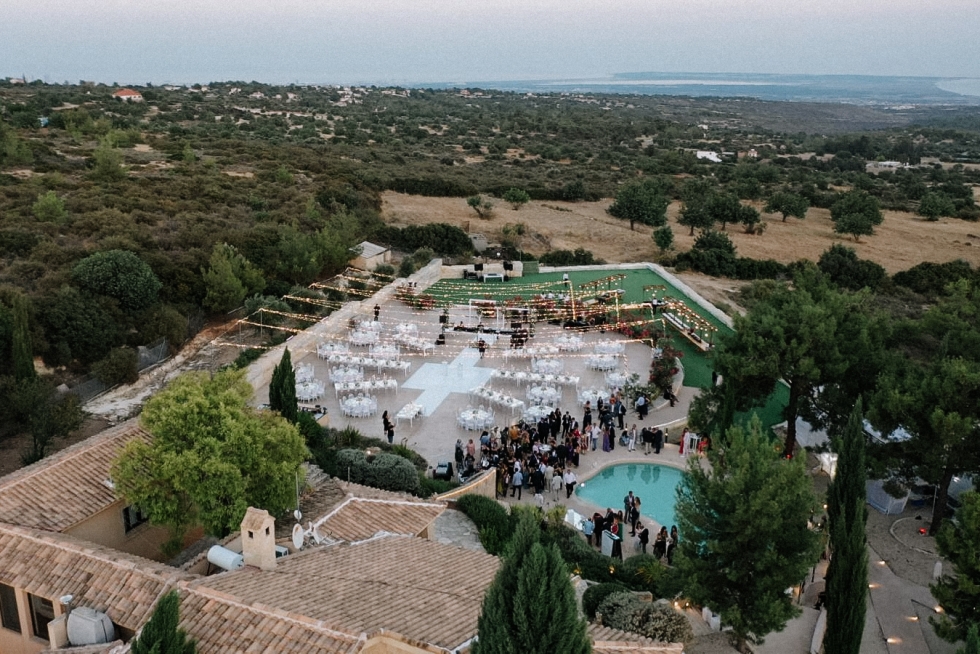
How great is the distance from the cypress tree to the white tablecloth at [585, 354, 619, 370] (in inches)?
585

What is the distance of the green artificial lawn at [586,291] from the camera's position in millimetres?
25109

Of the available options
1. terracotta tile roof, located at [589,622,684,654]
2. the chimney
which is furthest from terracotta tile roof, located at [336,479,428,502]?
terracotta tile roof, located at [589,622,684,654]

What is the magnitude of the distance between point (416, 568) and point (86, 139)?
50942mm

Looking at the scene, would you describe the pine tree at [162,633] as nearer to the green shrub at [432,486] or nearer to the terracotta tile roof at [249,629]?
the terracotta tile roof at [249,629]

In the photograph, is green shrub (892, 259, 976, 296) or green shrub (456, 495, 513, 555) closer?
green shrub (456, 495, 513, 555)

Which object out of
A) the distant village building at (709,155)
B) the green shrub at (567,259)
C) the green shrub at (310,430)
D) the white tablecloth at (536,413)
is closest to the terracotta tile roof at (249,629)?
the green shrub at (310,430)

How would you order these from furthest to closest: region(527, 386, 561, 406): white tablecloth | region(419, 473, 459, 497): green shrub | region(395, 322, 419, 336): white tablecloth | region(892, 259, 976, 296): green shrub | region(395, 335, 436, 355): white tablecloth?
region(892, 259, 976, 296): green shrub < region(395, 322, 419, 336): white tablecloth < region(395, 335, 436, 355): white tablecloth < region(527, 386, 561, 406): white tablecloth < region(419, 473, 459, 497): green shrub

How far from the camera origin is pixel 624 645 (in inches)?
359

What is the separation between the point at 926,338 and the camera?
959 inches

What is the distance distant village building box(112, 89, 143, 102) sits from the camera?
258ft

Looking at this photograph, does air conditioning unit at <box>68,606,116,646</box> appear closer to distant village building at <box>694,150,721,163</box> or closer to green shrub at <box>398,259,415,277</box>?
green shrub at <box>398,259,415,277</box>

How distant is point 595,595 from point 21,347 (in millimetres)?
14106

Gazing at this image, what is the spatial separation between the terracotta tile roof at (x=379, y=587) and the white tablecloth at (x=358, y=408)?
8.32 m

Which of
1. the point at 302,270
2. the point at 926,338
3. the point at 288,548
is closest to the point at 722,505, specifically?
the point at 288,548
